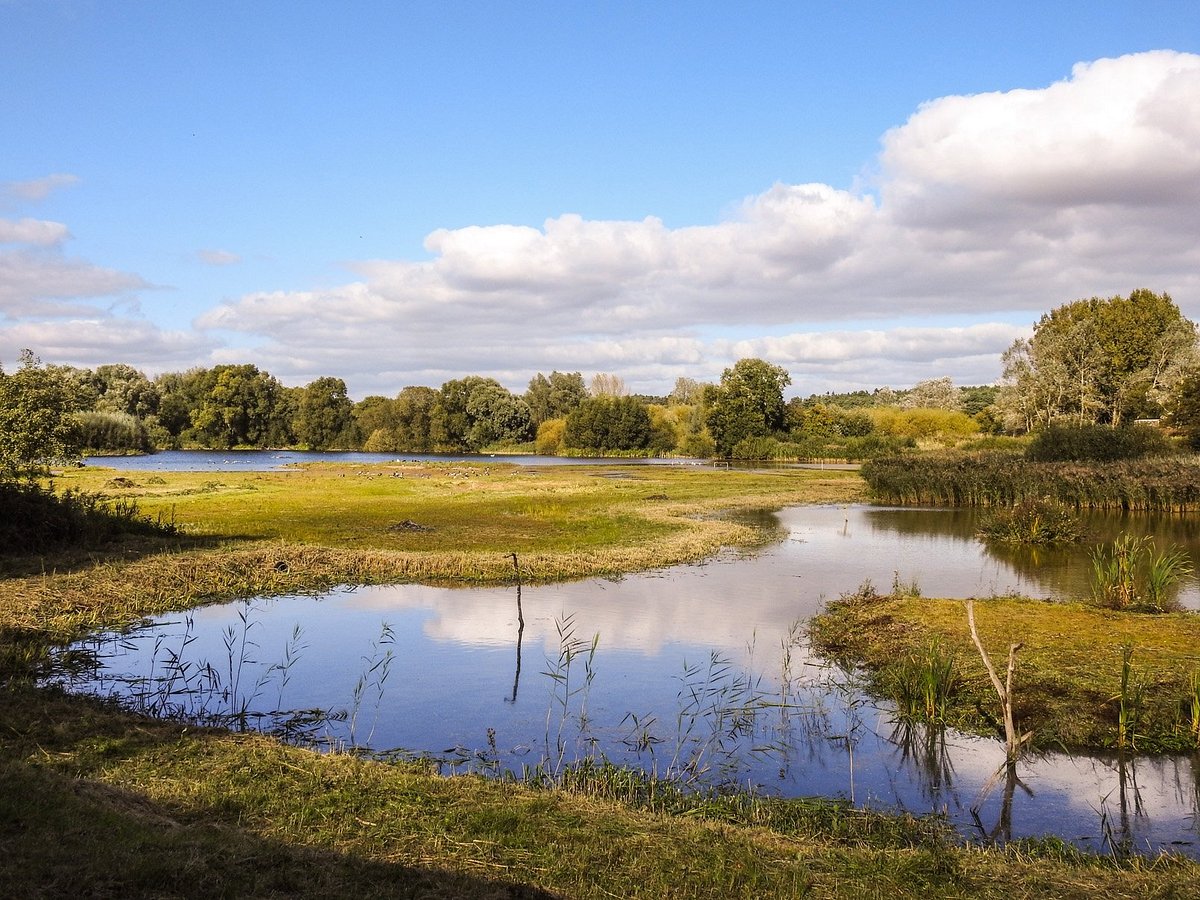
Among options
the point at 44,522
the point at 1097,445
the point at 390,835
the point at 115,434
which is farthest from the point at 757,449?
the point at 390,835

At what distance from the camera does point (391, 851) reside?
5969 mm

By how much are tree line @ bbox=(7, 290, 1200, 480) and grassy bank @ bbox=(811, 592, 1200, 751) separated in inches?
798

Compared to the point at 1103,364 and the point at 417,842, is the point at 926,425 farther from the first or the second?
the point at 417,842

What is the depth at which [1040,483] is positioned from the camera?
121 ft

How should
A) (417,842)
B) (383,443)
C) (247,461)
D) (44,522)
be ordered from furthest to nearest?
(383,443)
(247,461)
(44,522)
(417,842)

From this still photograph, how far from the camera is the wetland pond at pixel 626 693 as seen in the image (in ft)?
28.6

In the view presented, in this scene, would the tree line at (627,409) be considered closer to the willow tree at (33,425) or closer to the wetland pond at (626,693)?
the willow tree at (33,425)

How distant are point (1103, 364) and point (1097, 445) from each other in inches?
1396

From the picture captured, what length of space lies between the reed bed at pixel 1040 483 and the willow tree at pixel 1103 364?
3241 cm

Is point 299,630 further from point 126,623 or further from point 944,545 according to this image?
point 944,545

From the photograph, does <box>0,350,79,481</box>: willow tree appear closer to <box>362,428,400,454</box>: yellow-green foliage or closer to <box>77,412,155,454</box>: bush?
<box>77,412,155,454</box>: bush

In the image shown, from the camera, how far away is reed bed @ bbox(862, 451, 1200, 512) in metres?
35.2

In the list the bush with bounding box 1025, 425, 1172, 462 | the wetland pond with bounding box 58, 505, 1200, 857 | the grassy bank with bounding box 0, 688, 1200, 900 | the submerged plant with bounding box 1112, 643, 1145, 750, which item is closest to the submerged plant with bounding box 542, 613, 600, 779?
the wetland pond with bounding box 58, 505, 1200, 857

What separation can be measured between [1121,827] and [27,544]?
20557mm
